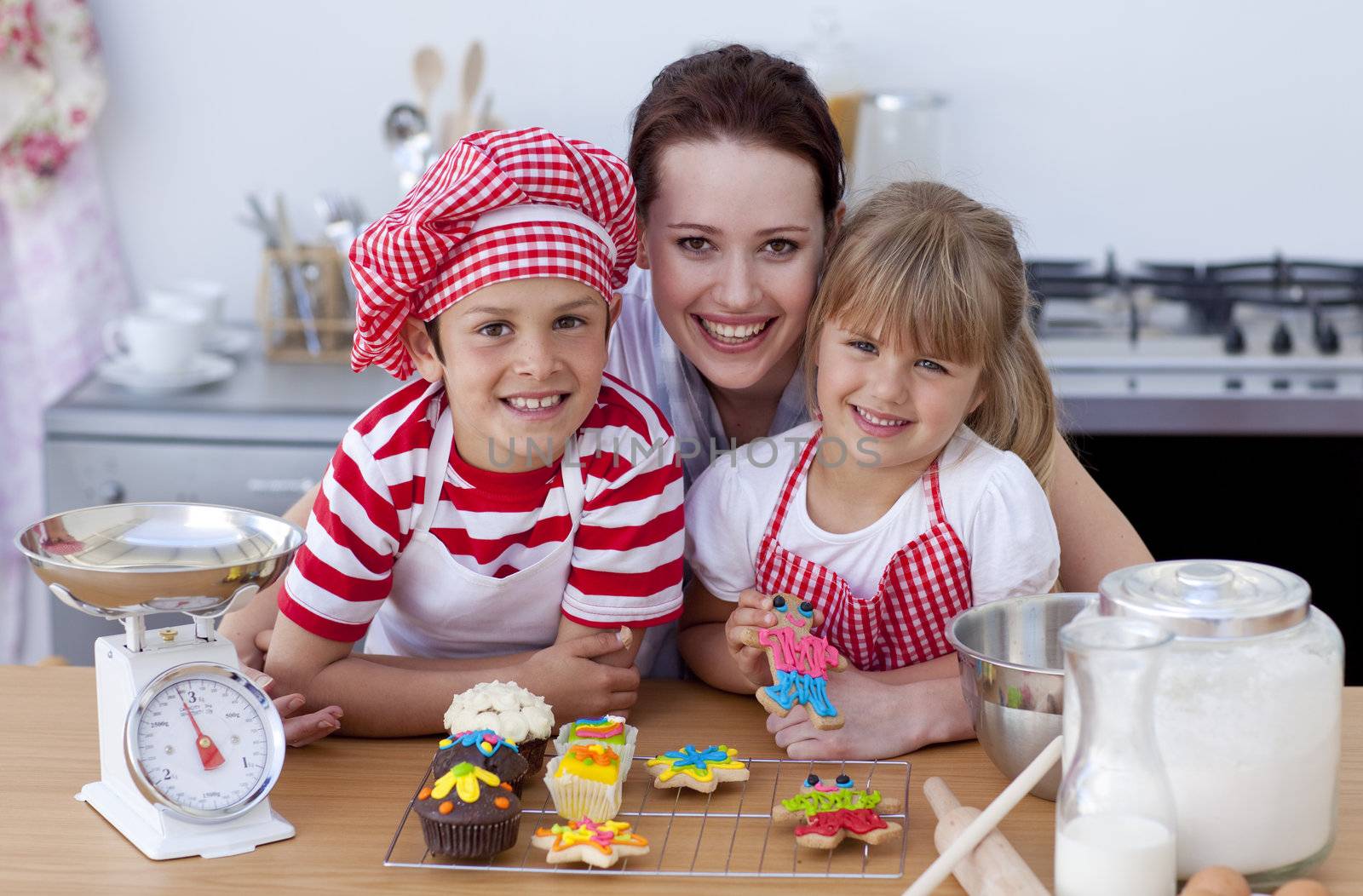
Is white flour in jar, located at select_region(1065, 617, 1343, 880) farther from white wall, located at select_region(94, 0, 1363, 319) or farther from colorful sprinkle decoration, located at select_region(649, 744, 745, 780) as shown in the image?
white wall, located at select_region(94, 0, 1363, 319)

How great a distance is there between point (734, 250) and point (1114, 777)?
2.27ft

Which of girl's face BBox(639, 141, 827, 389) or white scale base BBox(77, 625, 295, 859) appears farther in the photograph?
girl's face BBox(639, 141, 827, 389)

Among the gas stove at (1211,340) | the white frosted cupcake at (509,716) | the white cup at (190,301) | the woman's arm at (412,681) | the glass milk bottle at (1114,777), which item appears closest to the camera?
the glass milk bottle at (1114,777)

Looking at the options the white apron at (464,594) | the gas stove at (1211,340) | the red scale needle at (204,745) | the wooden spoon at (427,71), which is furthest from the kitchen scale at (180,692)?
the wooden spoon at (427,71)

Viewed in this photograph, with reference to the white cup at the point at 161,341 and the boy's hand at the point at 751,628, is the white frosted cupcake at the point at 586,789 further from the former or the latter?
the white cup at the point at 161,341

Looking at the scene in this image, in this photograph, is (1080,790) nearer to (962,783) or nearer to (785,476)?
(962,783)

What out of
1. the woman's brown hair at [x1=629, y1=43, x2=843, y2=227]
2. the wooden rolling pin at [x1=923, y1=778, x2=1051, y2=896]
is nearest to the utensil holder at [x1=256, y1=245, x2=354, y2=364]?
the woman's brown hair at [x1=629, y1=43, x2=843, y2=227]

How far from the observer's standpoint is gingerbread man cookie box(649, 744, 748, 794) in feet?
3.72

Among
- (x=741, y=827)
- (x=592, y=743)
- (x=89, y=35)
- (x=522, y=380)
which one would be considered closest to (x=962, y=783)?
(x=741, y=827)

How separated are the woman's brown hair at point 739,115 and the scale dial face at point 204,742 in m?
0.65

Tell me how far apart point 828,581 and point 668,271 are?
35 cm

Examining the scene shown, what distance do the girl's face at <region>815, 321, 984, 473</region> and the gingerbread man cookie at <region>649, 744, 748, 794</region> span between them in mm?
345

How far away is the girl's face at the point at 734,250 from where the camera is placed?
1.42 metres

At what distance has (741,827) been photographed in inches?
42.8
